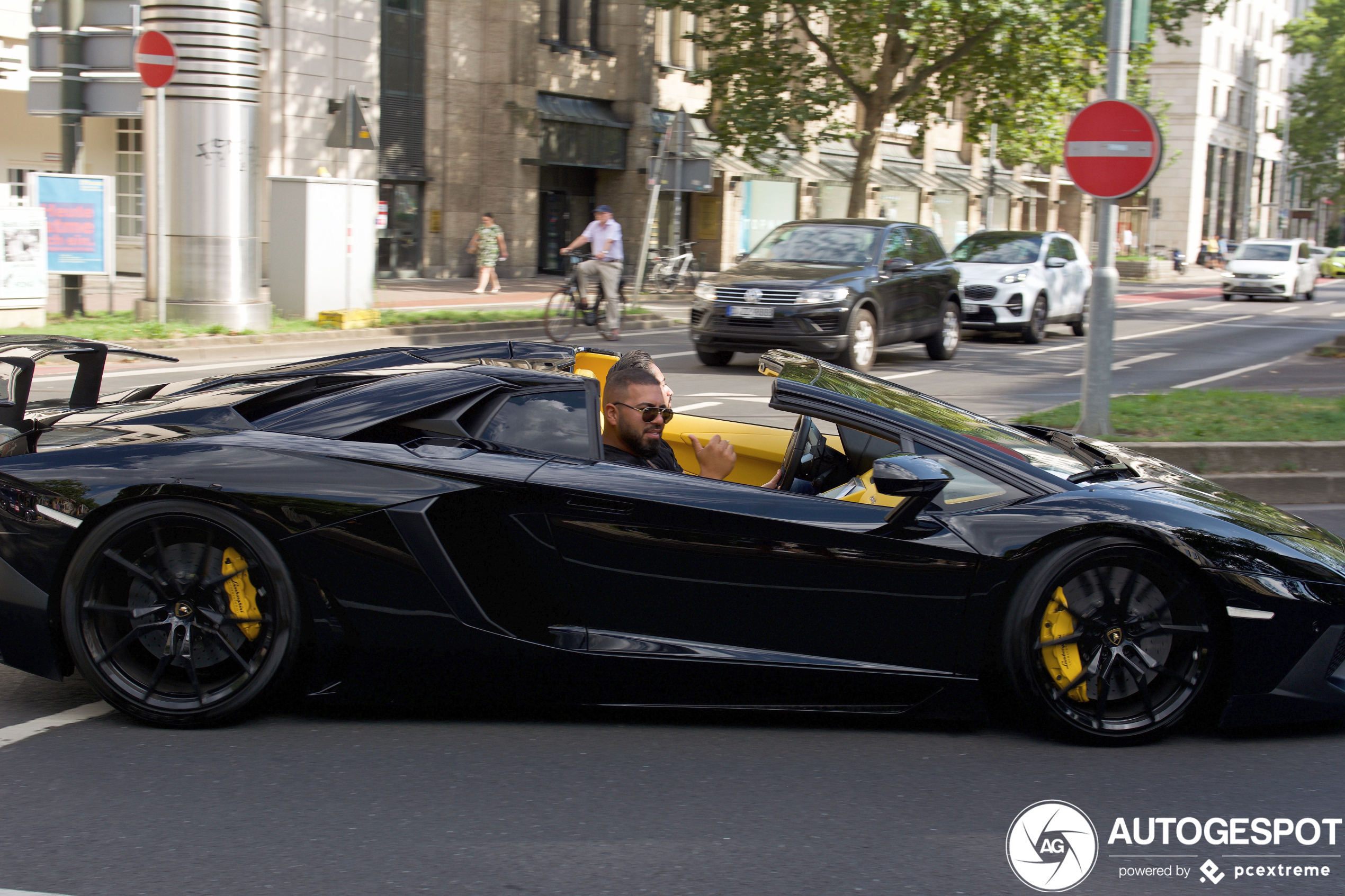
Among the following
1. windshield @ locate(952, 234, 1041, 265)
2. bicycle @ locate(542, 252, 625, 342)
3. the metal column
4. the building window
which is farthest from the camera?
the building window

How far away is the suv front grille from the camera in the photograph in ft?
47.0

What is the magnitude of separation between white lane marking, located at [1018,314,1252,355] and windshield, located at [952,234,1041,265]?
149 cm

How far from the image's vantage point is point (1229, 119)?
81.9 metres

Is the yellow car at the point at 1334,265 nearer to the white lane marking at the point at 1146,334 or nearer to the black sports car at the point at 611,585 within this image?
the white lane marking at the point at 1146,334

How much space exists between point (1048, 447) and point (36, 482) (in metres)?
3.10

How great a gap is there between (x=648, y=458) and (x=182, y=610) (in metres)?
1.42

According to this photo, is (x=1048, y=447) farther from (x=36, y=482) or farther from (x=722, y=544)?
(x=36, y=482)

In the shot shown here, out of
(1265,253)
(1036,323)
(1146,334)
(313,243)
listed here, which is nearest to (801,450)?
(313,243)

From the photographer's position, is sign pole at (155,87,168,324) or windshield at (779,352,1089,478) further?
sign pole at (155,87,168,324)

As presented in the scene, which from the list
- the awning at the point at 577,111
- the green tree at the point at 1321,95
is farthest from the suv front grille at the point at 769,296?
the green tree at the point at 1321,95

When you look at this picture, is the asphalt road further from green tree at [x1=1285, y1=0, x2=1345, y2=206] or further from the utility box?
green tree at [x1=1285, y1=0, x2=1345, y2=206]

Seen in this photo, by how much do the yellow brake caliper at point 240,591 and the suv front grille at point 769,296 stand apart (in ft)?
36.1

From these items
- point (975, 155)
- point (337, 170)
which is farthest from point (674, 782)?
point (975, 155)

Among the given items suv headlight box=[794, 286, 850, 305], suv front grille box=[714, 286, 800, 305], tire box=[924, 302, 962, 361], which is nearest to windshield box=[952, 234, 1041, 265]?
tire box=[924, 302, 962, 361]
